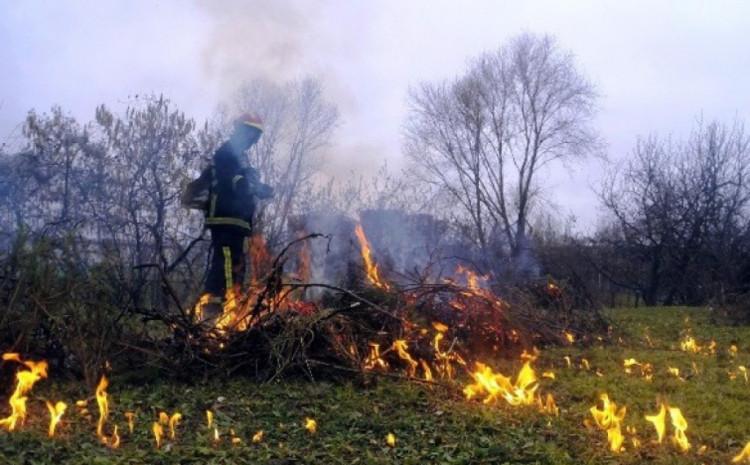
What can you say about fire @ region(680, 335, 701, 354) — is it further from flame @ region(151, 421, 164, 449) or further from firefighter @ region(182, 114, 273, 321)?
flame @ region(151, 421, 164, 449)

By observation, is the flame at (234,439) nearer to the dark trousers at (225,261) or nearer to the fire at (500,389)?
the fire at (500,389)

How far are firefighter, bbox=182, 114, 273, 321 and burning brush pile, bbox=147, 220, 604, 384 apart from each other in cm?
98

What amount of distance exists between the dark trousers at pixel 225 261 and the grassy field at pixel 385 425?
7.63 feet

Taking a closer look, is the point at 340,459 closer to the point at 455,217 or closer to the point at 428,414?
the point at 428,414

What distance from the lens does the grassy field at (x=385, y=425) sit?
3.32 m

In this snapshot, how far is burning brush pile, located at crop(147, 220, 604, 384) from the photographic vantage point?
4.92 m

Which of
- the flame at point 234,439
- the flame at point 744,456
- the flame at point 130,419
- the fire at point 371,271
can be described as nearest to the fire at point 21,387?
the flame at point 130,419

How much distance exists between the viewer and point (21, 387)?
410 cm

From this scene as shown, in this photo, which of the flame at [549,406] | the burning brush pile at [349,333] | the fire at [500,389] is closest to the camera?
the flame at [549,406]

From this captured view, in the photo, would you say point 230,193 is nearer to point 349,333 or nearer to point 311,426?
point 349,333

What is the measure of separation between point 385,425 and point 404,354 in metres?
1.41

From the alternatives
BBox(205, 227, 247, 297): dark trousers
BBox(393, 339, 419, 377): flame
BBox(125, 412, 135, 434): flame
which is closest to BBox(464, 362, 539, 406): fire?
BBox(393, 339, 419, 377): flame

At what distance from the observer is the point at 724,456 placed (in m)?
3.44

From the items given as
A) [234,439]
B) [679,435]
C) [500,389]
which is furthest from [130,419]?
[679,435]
